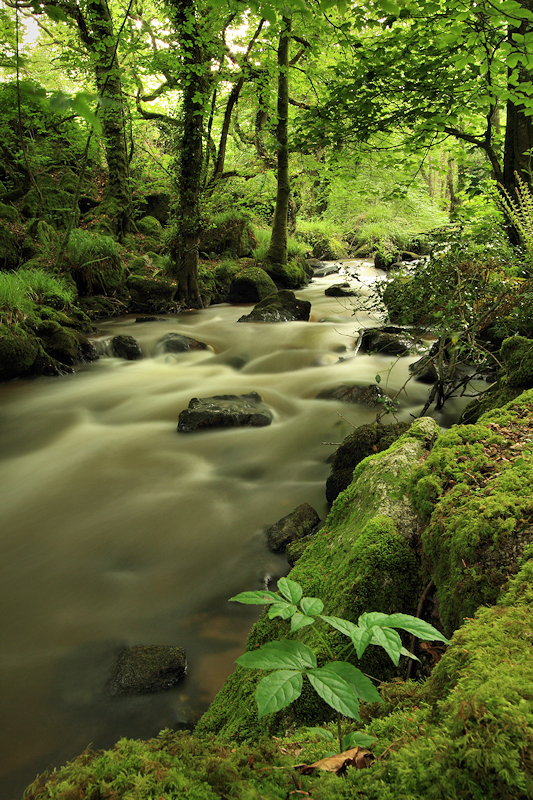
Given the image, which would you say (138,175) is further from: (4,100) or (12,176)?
(4,100)

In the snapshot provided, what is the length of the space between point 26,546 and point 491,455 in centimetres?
386

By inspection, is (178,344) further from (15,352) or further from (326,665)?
(326,665)

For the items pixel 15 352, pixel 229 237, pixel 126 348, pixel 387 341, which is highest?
pixel 229 237

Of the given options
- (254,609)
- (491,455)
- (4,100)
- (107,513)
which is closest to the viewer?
(491,455)

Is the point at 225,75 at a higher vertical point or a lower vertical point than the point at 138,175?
higher

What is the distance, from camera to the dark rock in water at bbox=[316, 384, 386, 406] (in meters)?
6.13

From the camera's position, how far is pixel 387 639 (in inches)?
40.1

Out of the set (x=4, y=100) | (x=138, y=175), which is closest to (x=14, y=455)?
(x=4, y=100)

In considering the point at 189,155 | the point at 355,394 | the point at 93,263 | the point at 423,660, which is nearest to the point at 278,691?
the point at 423,660

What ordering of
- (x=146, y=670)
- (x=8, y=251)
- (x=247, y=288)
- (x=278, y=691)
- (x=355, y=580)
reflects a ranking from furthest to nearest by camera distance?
(x=247, y=288) < (x=8, y=251) < (x=146, y=670) < (x=355, y=580) < (x=278, y=691)

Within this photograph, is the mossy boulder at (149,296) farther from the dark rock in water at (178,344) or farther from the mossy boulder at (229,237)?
the mossy boulder at (229,237)

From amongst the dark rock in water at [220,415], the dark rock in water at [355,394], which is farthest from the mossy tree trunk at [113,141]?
the dark rock in water at [355,394]

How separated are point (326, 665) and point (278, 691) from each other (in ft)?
0.50

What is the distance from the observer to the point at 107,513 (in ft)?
14.1
